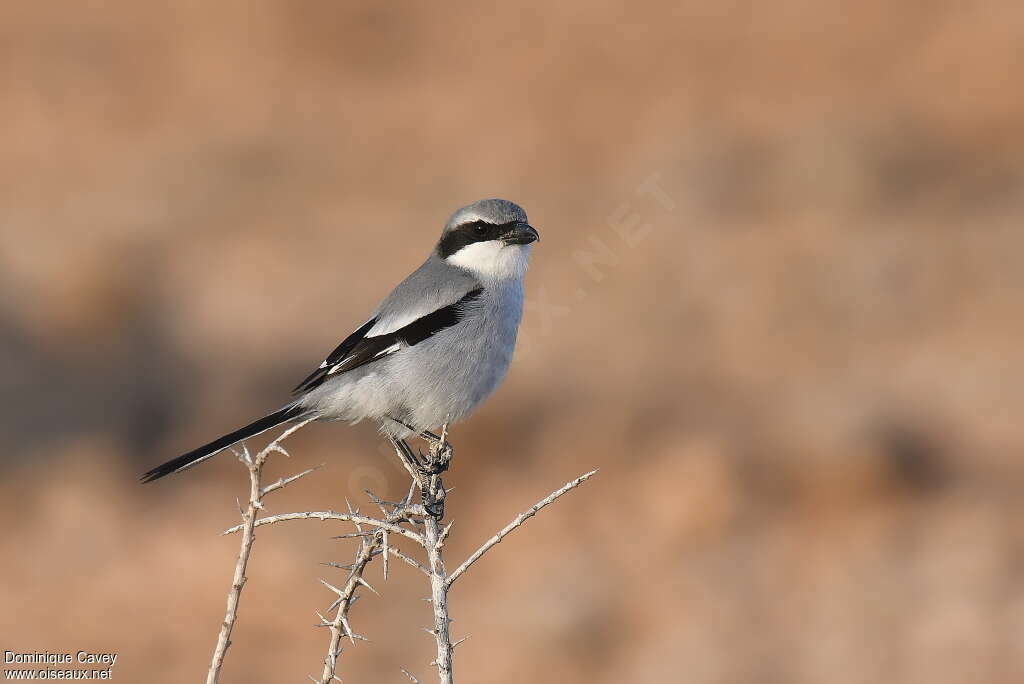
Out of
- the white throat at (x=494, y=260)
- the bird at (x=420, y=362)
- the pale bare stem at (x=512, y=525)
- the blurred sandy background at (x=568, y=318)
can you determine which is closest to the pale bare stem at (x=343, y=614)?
the pale bare stem at (x=512, y=525)

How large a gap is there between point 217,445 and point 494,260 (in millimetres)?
1325

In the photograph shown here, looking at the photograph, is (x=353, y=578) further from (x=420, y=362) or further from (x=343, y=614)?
(x=420, y=362)

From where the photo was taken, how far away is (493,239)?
433 cm

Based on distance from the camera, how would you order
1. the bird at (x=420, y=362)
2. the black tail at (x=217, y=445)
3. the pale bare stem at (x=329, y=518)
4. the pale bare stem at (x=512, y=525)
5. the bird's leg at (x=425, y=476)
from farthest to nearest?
the bird at (x=420, y=362) → the bird's leg at (x=425, y=476) → the black tail at (x=217, y=445) → the pale bare stem at (x=329, y=518) → the pale bare stem at (x=512, y=525)

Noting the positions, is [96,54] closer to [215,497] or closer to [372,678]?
[215,497]

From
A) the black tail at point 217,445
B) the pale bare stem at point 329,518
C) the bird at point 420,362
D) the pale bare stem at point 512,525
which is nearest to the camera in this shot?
the pale bare stem at point 512,525

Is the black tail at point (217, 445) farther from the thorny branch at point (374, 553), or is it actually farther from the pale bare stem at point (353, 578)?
the pale bare stem at point (353, 578)

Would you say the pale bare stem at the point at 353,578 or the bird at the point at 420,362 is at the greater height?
the bird at the point at 420,362

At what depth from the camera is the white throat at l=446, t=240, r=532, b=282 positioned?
4.31 meters

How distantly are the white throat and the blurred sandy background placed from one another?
5199 millimetres

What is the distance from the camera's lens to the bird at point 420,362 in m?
4.01

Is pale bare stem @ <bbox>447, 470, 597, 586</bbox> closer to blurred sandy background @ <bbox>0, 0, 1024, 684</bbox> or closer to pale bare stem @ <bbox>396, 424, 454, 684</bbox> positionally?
pale bare stem @ <bbox>396, 424, 454, 684</bbox>

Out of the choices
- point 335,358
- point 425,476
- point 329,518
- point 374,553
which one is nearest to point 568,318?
point 335,358

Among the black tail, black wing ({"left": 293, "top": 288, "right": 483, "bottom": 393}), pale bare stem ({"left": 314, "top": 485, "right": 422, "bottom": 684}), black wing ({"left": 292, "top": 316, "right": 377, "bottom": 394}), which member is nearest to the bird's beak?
black wing ({"left": 293, "top": 288, "right": 483, "bottom": 393})
